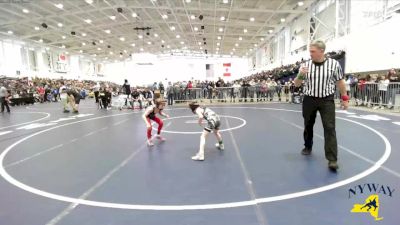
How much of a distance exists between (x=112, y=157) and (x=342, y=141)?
4.86 metres

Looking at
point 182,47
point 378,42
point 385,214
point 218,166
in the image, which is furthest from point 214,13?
point 385,214

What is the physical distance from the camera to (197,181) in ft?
12.8

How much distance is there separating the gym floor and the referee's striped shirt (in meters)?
1.17

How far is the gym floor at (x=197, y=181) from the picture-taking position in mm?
2895

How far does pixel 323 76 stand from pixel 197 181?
242 cm

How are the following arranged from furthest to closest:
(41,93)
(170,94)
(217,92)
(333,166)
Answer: (41,93)
(217,92)
(170,94)
(333,166)

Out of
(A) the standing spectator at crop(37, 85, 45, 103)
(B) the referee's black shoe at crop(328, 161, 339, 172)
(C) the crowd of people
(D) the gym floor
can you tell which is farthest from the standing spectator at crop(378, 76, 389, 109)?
(A) the standing spectator at crop(37, 85, 45, 103)

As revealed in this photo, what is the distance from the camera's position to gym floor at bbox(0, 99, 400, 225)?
9.50 feet

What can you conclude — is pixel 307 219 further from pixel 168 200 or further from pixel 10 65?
pixel 10 65

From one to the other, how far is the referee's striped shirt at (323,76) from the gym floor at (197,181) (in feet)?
3.84

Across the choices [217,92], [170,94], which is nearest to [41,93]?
[170,94]

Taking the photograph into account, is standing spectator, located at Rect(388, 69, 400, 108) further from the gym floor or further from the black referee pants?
the black referee pants

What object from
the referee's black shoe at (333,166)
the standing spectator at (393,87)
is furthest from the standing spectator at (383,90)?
the referee's black shoe at (333,166)

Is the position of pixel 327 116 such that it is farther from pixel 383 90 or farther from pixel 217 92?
pixel 217 92
